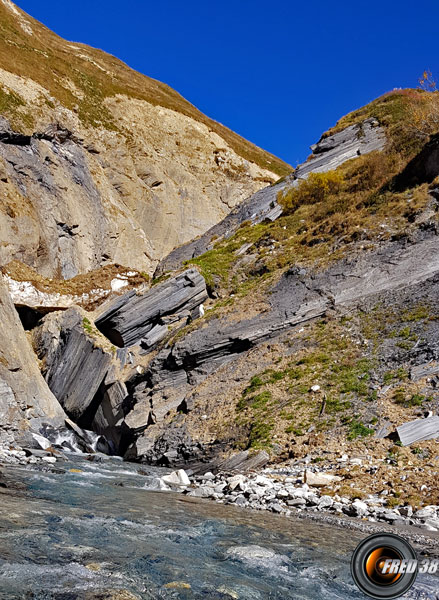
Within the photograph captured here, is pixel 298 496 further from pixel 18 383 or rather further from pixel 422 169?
pixel 422 169

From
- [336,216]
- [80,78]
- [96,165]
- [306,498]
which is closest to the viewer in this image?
[306,498]

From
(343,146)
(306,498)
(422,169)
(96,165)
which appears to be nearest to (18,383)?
(306,498)

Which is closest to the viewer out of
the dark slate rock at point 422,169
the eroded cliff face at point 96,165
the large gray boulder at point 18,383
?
the large gray boulder at point 18,383

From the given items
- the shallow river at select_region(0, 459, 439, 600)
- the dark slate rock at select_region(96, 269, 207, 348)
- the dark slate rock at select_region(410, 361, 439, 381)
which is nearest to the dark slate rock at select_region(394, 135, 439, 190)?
the dark slate rock at select_region(96, 269, 207, 348)

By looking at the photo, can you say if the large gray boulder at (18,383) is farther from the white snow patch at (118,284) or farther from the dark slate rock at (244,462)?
the white snow patch at (118,284)

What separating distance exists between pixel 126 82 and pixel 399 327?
66.5m

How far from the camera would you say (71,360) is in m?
26.2

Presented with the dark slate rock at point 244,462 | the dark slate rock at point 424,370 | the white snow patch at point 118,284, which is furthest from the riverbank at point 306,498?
the white snow patch at point 118,284

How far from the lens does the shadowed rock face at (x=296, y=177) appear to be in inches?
1389

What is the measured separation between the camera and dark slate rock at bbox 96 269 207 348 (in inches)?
1026

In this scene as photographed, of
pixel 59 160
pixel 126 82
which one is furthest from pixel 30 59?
pixel 59 160

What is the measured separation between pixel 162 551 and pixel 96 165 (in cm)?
5017

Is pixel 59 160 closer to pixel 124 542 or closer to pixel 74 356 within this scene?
pixel 74 356

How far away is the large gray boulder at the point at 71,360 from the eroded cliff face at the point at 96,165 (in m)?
11.5
